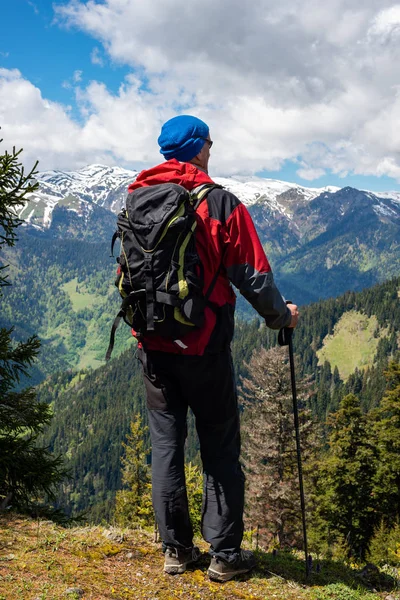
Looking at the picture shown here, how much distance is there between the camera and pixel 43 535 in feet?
17.6

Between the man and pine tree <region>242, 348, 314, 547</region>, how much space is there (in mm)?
16210

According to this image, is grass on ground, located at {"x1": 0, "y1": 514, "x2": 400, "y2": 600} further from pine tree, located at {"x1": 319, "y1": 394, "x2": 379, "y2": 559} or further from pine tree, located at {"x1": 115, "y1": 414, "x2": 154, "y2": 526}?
pine tree, located at {"x1": 115, "y1": 414, "x2": 154, "y2": 526}

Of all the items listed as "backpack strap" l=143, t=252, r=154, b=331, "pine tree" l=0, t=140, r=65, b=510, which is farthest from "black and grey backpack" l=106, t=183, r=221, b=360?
"pine tree" l=0, t=140, r=65, b=510

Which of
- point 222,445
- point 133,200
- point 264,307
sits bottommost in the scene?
point 222,445

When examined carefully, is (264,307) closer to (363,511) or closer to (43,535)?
(43,535)

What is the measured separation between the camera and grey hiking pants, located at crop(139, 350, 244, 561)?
473 cm

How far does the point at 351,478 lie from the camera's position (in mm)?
26125

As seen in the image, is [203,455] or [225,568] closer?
[225,568]

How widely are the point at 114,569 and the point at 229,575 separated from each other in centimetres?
128

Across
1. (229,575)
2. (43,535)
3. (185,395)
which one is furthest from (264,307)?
(43,535)

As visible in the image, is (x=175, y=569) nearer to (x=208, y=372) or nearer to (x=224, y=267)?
(x=208, y=372)

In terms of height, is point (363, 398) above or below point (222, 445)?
below

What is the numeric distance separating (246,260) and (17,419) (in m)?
6.38

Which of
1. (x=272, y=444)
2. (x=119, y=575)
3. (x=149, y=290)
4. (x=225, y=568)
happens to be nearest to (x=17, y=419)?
(x=119, y=575)
